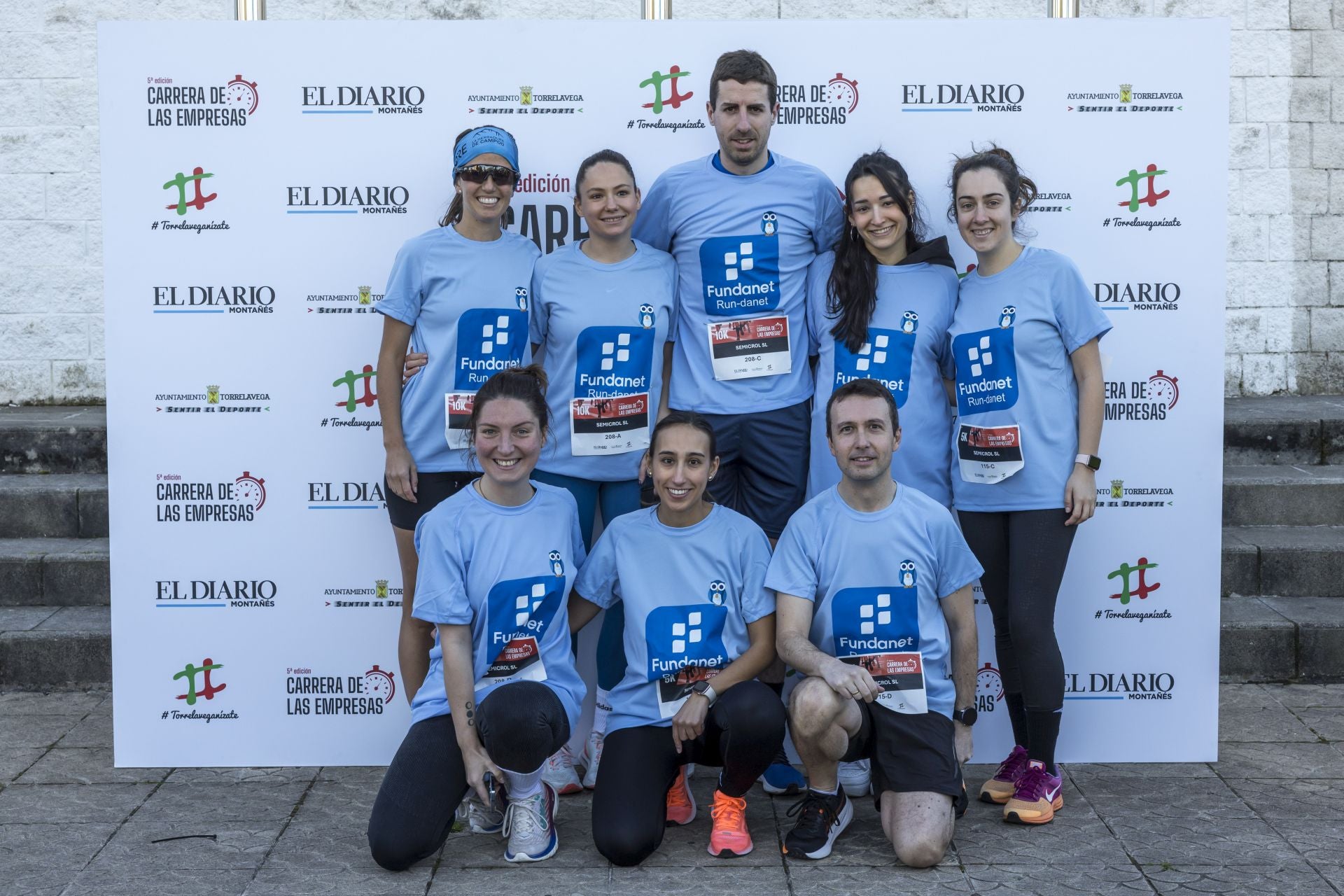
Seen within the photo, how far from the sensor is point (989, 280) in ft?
12.4

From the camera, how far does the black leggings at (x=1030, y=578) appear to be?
3646mm

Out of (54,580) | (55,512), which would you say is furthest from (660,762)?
(55,512)

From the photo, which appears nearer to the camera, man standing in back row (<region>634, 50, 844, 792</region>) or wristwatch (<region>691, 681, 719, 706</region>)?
wristwatch (<region>691, 681, 719, 706</region>)

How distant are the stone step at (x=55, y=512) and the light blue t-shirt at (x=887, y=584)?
321 centimetres

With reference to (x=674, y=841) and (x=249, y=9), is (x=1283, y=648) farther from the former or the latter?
(x=249, y=9)

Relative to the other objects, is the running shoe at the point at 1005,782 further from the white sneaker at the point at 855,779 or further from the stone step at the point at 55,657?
the stone step at the point at 55,657

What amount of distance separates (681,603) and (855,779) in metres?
0.80

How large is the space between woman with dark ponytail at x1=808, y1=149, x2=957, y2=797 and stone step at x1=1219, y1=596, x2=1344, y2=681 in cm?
162

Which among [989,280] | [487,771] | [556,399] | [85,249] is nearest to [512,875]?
[487,771]

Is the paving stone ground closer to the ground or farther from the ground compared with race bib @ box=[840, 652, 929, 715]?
closer to the ground

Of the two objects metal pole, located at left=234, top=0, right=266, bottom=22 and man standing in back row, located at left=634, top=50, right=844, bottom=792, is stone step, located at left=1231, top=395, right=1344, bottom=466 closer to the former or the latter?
man standing in back row, located at left=634, top=50, right=844, bottom=792

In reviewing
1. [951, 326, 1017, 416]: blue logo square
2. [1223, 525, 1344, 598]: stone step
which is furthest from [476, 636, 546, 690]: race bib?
[1223, 525, 1344, 598]: stone step

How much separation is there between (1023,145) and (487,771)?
2.44 meters

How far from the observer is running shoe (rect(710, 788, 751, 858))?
343 centimetres
